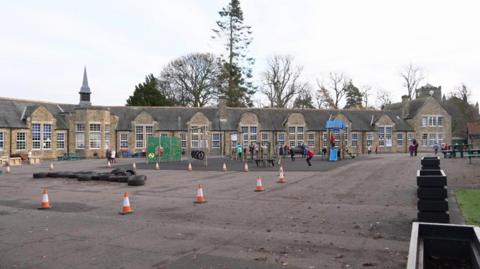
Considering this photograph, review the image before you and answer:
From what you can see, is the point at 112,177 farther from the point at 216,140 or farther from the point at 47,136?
the point at 216,140

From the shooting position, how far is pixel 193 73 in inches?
2611

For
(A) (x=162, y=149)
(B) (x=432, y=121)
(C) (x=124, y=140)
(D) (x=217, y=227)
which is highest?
(B) (x=432, y=121)

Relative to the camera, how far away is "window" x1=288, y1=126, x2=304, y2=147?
6022 cm

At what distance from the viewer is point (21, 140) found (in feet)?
158

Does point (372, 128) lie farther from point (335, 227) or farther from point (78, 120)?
point (335, 227)

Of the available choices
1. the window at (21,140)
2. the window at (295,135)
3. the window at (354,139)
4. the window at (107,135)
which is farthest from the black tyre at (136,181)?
the window at (354,139)

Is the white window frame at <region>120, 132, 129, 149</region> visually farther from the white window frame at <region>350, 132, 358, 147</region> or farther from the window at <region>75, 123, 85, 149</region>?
the white window frame at <region>350, 132, 358, 147</region>

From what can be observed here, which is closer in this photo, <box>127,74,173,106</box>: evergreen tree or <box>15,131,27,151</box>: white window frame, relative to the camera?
<box>15,131,27,151</box>: white window frame

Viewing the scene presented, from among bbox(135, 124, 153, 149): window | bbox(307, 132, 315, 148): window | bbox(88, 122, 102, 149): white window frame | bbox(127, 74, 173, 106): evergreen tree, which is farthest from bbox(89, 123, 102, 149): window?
bbox(307, 132, 315, 148): window

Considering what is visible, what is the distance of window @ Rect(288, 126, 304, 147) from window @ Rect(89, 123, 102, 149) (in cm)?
2605

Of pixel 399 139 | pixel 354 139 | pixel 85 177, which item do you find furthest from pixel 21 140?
pixel 399 139

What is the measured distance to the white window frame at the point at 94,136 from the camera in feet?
171

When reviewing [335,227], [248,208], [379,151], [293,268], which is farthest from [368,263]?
[379,151]

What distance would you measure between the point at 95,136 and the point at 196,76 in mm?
20037
